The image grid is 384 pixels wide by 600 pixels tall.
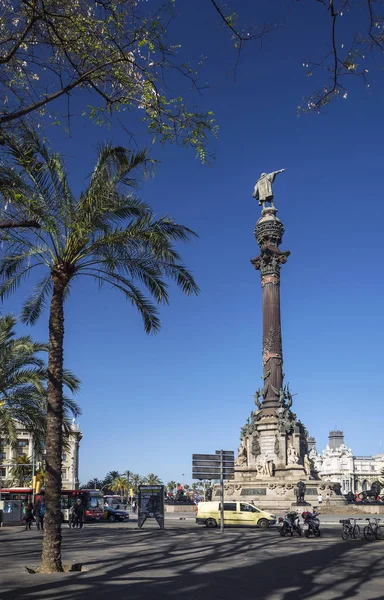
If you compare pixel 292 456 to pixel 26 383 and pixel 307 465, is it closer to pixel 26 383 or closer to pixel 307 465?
pixel 307 465

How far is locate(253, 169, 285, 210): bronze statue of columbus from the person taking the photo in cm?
5900

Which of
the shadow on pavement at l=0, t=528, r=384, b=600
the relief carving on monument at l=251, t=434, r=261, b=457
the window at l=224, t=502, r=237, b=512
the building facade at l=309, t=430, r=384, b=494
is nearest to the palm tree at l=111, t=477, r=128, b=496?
the building facade at l=309, t=430, r=384, b=494

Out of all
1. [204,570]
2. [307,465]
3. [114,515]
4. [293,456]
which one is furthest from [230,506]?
[307,465]

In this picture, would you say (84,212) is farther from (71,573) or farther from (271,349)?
(271,349)

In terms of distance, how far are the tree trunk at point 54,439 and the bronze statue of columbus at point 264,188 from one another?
46160mm

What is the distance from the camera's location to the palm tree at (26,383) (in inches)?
1013

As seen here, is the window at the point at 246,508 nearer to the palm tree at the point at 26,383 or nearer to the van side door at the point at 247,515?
the van side door at the point at 247,515

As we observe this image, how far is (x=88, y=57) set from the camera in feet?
29.9

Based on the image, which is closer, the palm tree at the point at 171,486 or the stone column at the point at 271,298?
the stone column at the point at 271,298

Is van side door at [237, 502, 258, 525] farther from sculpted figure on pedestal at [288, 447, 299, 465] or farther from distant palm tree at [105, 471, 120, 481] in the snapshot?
distant palm tree at [105, 471, 120, 481]

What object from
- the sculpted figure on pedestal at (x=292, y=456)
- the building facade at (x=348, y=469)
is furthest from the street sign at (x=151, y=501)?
the building facade at (x=348, y=469)

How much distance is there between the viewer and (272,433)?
1927 inches

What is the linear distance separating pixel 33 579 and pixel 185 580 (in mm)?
3183

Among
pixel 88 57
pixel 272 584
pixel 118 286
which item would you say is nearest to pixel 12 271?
pixel 118 286
